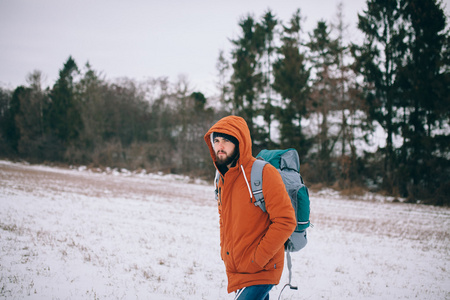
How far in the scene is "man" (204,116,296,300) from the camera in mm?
2078

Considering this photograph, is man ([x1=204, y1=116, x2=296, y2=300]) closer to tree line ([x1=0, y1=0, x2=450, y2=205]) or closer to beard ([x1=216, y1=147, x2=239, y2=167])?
beard ([x1=216, y1=147, x2=239, y2=167])

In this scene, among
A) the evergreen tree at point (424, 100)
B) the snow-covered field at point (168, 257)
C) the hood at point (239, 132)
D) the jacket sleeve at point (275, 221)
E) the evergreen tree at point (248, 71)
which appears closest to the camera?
the jacket sleeve at point (275, 221)

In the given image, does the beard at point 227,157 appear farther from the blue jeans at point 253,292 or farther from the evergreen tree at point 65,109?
the evergreen tree at point 65,109

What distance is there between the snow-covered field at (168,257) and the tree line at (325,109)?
12752 mm

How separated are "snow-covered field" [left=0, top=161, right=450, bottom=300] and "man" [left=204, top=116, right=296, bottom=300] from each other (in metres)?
2.42

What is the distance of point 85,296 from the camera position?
3.88 meters

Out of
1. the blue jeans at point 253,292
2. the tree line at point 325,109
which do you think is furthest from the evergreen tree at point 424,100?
the blue jeans at point 253,292

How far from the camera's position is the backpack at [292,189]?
86.3 inches

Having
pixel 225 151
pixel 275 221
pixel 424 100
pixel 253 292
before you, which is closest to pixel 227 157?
pixel 225 151

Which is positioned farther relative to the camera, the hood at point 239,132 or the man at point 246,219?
the hood at point 239,132

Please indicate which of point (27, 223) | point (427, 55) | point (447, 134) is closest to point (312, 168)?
point (447, 134)

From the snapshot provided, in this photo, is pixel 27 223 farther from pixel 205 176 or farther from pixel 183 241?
pixel 205 176

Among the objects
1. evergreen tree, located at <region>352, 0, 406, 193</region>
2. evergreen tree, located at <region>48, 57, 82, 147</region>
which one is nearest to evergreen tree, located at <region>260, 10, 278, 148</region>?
evergreen tree, located at <region>352, 0, 406, 193</region>

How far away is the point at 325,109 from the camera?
24.5 meters
